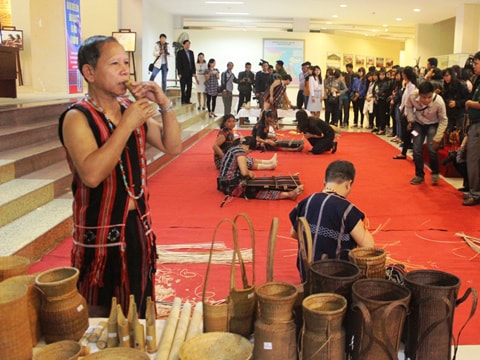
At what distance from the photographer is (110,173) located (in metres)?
1.66

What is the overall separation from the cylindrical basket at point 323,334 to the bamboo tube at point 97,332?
22.2 inches

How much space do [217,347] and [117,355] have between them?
245mm

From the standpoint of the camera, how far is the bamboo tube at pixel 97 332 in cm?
148

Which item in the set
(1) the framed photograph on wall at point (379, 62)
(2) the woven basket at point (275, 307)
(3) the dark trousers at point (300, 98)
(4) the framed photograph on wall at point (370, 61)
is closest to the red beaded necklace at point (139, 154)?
(2) the woven basket at point (275, 307)

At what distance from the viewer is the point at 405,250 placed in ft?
13.8

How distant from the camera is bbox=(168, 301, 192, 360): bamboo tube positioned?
1.38m

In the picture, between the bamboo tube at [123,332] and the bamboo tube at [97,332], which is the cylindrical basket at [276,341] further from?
the bamboo tube at [97,332]

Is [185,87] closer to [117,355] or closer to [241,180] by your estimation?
[241,180]

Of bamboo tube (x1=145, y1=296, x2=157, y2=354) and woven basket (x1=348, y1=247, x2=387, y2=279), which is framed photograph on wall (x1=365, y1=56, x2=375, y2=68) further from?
bamboo tube (x1=145, y1=296, x2=157, y2=354)

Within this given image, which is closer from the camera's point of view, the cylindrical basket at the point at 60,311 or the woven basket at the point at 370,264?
the cylindrical basket at the point at 60,311

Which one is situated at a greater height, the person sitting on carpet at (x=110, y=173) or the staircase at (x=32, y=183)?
the person sitting on carpet at (x=110, y=173)

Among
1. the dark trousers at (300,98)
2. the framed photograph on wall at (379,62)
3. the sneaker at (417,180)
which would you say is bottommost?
the sneaker at (417,180)

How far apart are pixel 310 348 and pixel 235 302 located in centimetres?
24

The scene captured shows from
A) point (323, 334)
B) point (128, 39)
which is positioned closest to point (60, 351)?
point (323, 334)
